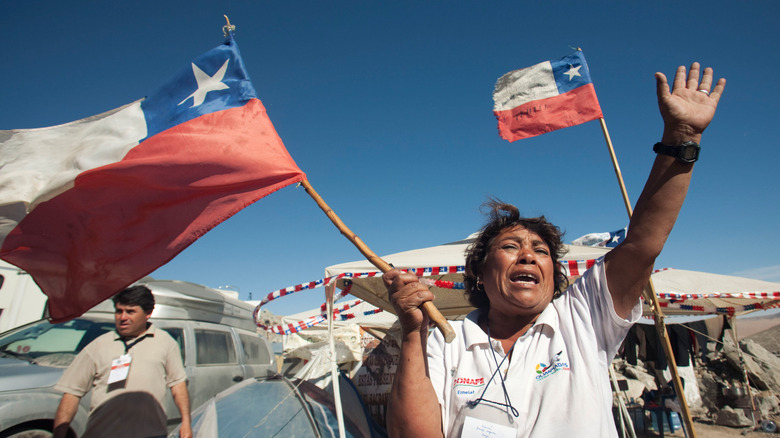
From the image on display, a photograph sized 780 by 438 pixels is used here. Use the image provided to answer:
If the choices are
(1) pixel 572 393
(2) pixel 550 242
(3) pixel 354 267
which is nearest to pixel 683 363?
(3) pixel 354 267

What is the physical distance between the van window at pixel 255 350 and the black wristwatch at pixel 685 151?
646 centimetres

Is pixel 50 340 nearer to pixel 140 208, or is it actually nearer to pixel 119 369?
pixel 119 369

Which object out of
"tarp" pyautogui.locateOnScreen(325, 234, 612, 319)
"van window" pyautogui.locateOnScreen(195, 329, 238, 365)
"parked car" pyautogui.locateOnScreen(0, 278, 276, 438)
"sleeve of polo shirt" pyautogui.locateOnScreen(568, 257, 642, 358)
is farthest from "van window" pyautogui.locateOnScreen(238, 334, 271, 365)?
"sleeve of polo shirt" pyautogui.locateOnScreen(568, 257, 642, 358)

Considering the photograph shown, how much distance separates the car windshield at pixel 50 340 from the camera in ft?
13.7

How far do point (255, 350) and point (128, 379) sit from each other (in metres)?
3.83

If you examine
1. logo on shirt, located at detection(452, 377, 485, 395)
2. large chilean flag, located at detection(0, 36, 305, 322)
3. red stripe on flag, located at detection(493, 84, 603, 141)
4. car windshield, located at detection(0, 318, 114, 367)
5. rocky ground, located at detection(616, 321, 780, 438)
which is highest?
red stripe on flag, located at detection(493, 84, 603, 141)

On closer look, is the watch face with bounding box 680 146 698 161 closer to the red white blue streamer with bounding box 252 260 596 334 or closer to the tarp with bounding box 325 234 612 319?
the red white blue streamer with bounding box 252 260 596 334

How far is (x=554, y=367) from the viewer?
1.44m

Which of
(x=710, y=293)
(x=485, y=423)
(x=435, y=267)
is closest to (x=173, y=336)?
(x=435, y=267)

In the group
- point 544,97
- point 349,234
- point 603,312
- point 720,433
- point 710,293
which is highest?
point 544,97

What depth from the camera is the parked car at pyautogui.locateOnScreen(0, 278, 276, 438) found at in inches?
132

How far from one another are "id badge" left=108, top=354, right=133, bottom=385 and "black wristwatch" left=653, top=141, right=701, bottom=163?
3.92 meters

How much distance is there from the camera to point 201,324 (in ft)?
17.7

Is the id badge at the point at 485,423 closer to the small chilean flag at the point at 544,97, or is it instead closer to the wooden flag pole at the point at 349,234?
the wooden flag pole at the point at 349,234
